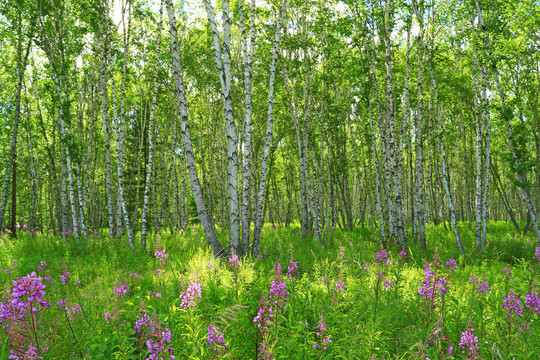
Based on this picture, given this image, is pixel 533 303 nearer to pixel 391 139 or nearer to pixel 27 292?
pixel 27 292

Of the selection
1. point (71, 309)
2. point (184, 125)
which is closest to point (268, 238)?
point (184, 125)

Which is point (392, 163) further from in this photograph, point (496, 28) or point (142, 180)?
point (142, 180)

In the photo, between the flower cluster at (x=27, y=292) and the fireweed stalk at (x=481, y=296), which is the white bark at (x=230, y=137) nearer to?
the fireweed stalk at (x=481, y=296)

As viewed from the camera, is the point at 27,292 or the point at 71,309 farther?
the point at 71,309

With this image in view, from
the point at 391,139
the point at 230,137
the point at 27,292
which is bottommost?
the point at 27,292

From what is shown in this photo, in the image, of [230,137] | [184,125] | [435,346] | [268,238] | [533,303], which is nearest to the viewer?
[435,346]

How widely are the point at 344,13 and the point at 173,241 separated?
Answer: 33.8 feet

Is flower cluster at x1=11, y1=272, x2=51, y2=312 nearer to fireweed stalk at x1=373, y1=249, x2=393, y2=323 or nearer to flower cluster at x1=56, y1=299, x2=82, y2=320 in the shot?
flower cluster at x1=56, y1=299, x2=82, y2=320

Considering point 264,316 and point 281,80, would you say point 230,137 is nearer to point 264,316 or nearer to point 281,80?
point 264,316

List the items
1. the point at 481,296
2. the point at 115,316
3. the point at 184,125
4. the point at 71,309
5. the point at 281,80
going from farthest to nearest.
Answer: the point at 281,80 < the point at 184,125 < the point at 481,296 < the point at 71,309 < the point at 115,316

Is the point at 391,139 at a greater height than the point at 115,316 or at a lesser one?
greater

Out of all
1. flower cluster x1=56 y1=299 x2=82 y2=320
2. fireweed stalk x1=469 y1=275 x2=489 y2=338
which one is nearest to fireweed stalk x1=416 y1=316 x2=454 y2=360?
fireweed stalk x1=469 y1=275 x2=489 y2=338

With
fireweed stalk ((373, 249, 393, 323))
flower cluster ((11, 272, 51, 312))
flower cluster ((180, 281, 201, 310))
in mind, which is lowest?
fireweed stalk ((373, 249, 393, 323))

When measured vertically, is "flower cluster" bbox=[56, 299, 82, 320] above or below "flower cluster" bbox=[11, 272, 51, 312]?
below
